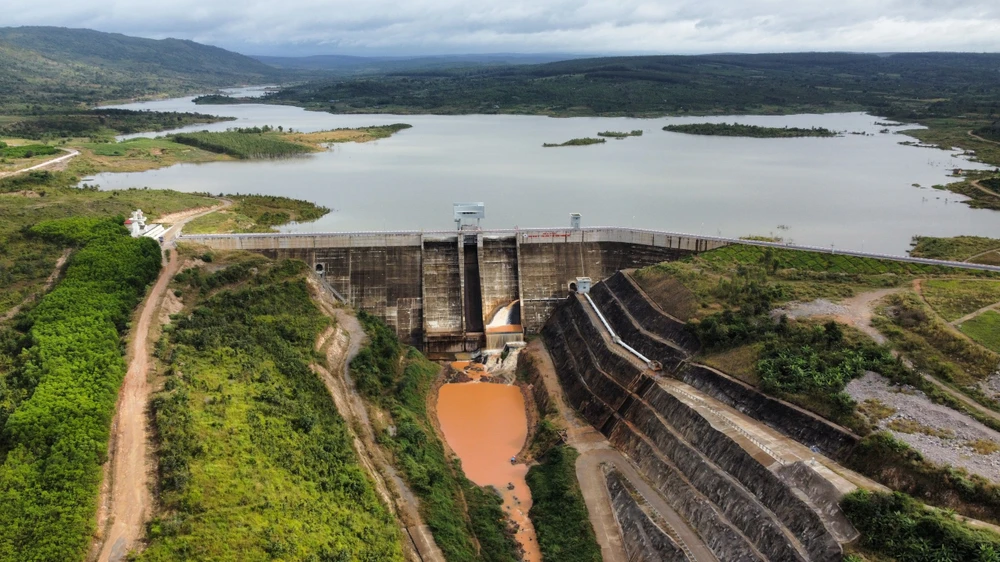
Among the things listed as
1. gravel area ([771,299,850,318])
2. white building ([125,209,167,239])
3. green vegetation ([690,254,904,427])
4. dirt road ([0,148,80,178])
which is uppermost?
dirt road ([0,148,80,178])

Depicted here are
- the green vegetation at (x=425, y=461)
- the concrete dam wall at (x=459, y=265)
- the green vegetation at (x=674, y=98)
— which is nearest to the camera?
the green vegetation at (x=425, y=461)

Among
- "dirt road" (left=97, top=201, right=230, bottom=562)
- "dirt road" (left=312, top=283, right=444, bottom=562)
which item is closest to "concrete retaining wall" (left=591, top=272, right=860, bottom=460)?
"dirt road" (left=312, top=283, right=444, bottom=562)

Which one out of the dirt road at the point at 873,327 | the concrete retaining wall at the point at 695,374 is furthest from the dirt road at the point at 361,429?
the dirt road at the point at 873,327

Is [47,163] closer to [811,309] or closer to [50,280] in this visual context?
[50,280]

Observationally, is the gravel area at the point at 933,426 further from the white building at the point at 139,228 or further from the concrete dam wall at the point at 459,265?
the white building at the point at 139,228

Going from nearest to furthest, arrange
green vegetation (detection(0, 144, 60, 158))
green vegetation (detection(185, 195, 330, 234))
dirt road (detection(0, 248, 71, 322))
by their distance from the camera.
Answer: dirt road (detection(0, 248, 71, 322)) → green vegetation (detection(185, 195, 330, 234)) → green vegetation (detection(0, 144, 60, 158))

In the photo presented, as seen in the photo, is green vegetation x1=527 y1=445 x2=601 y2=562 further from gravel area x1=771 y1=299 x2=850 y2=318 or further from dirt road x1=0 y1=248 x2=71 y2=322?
dirt road x1=0 y1=248 x2=71 y2=322
